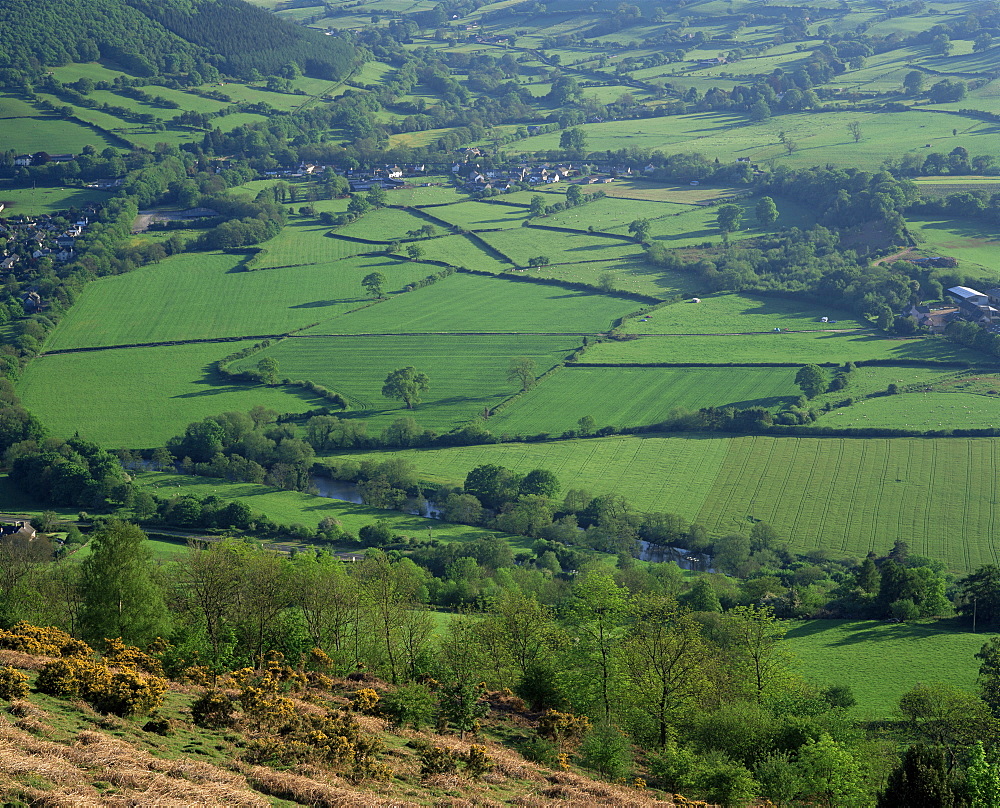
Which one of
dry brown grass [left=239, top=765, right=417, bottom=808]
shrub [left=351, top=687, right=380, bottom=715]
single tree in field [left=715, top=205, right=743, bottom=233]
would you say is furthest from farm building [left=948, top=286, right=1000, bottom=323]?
dry brown grass [left=239, top=765, right=417, bottom=808]

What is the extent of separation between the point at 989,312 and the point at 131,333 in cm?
11295

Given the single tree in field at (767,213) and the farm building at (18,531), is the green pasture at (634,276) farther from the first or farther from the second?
the farm building at (18,531)

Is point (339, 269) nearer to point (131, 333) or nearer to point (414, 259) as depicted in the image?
point (414, 259)

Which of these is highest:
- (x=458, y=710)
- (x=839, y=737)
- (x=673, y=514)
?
(x=458, y=710)

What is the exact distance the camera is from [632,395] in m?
122

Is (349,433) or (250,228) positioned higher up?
(250,228)

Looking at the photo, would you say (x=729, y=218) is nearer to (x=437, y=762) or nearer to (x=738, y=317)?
(x=738, y=317)

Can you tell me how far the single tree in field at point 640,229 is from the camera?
7067 inches

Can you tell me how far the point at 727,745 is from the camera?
1875 inches

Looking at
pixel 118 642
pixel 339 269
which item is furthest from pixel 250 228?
pixel 118 642

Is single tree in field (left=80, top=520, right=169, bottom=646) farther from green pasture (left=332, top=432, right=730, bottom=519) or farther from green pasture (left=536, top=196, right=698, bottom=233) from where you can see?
green pasture (left=536, top=196, right=698, bottom=233)

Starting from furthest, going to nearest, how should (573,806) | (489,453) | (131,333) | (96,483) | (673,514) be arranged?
(131,333)
(489,453)
(96,483)
(673,514)
(573,806)

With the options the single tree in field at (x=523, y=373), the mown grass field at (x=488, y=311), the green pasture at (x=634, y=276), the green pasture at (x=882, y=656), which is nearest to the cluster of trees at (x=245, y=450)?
the single tree in field at (x=523, y=373)

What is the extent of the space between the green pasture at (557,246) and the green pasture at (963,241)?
43974mm
